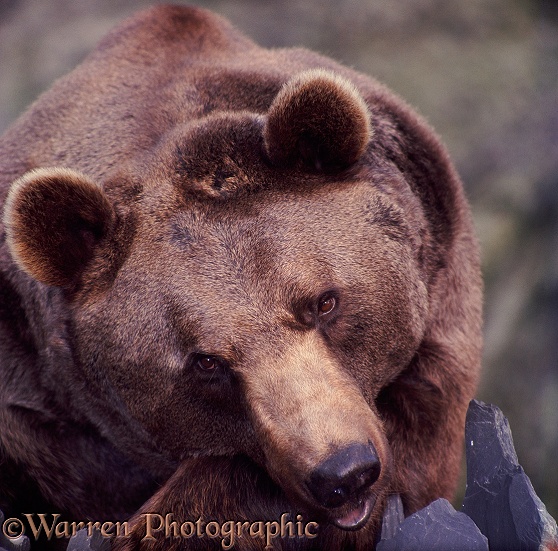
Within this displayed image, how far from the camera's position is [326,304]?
371 centimetres

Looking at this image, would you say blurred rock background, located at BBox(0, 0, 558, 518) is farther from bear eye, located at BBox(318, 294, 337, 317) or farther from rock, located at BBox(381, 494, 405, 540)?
bear eye, located at BBox(318, 294, 337, 317)

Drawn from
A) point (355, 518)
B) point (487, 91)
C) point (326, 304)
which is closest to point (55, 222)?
point (326, 304)

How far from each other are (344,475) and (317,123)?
1.47m

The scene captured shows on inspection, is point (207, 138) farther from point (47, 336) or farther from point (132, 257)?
point (47, 336)

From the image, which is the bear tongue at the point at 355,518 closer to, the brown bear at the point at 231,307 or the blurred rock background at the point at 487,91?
the brown bear at the point at 231,307

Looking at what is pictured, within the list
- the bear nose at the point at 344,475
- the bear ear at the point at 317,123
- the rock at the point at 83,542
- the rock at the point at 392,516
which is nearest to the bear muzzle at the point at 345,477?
the bear nose at the point at 344,475

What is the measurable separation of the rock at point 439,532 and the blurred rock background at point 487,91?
16.2ft

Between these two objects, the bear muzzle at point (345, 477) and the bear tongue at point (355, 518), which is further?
the bear tongue at point (355, 518)

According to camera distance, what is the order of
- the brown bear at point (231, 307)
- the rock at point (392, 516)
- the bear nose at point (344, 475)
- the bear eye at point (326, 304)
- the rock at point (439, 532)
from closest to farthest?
the bear nose at point (344, 475)
the rock at point (439, 532)
the brown bear at point (231, 307)
the bear eye at point (326, 304)
the rock at point (392, 516)

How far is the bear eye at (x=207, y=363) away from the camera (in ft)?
11.9

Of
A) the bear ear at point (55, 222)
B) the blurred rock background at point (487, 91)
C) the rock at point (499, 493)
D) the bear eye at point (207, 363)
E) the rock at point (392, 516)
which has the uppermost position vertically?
the bear ear at point (55, 222)

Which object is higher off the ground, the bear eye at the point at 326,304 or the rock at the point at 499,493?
the bear eye at the point at 326,304

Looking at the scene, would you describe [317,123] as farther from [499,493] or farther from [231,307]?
[499,493]

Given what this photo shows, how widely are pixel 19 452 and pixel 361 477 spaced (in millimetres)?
1958
